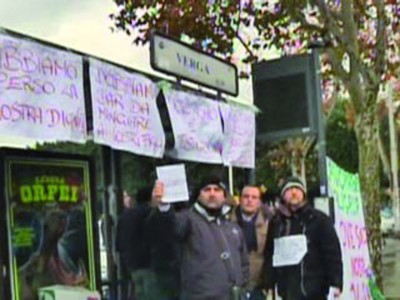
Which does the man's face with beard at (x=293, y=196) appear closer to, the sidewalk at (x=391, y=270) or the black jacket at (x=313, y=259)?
the black jacket at (x=313, y=259)

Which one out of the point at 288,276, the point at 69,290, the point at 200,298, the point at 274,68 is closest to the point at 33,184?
the point at 69,290

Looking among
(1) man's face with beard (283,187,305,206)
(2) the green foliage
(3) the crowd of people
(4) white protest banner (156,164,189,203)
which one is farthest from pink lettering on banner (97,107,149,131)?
(2) the green foliage

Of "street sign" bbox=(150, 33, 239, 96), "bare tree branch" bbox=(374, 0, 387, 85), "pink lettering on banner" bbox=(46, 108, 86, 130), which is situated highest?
"bare tree branch" bbox=(374, 0, 387, 85)

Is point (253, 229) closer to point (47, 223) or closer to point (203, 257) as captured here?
point (203, 257)

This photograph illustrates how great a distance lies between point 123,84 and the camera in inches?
265

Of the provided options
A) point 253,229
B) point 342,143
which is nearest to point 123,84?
point 253,229

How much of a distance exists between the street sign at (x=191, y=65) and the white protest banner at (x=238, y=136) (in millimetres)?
221

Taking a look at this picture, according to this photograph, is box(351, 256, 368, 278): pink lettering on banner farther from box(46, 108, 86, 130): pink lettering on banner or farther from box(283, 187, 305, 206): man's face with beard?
box(46, 108, 86, 130): pink lettering on banner

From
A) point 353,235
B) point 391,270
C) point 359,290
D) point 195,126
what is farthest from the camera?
point 391,270

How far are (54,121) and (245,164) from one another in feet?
11.7

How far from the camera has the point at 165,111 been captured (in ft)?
24.5

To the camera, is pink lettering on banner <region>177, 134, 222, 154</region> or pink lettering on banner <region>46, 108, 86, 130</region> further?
pink lettering on banner <region>177, 134, 222, 154</region>

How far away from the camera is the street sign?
718cm

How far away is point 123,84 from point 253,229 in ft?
6.74
